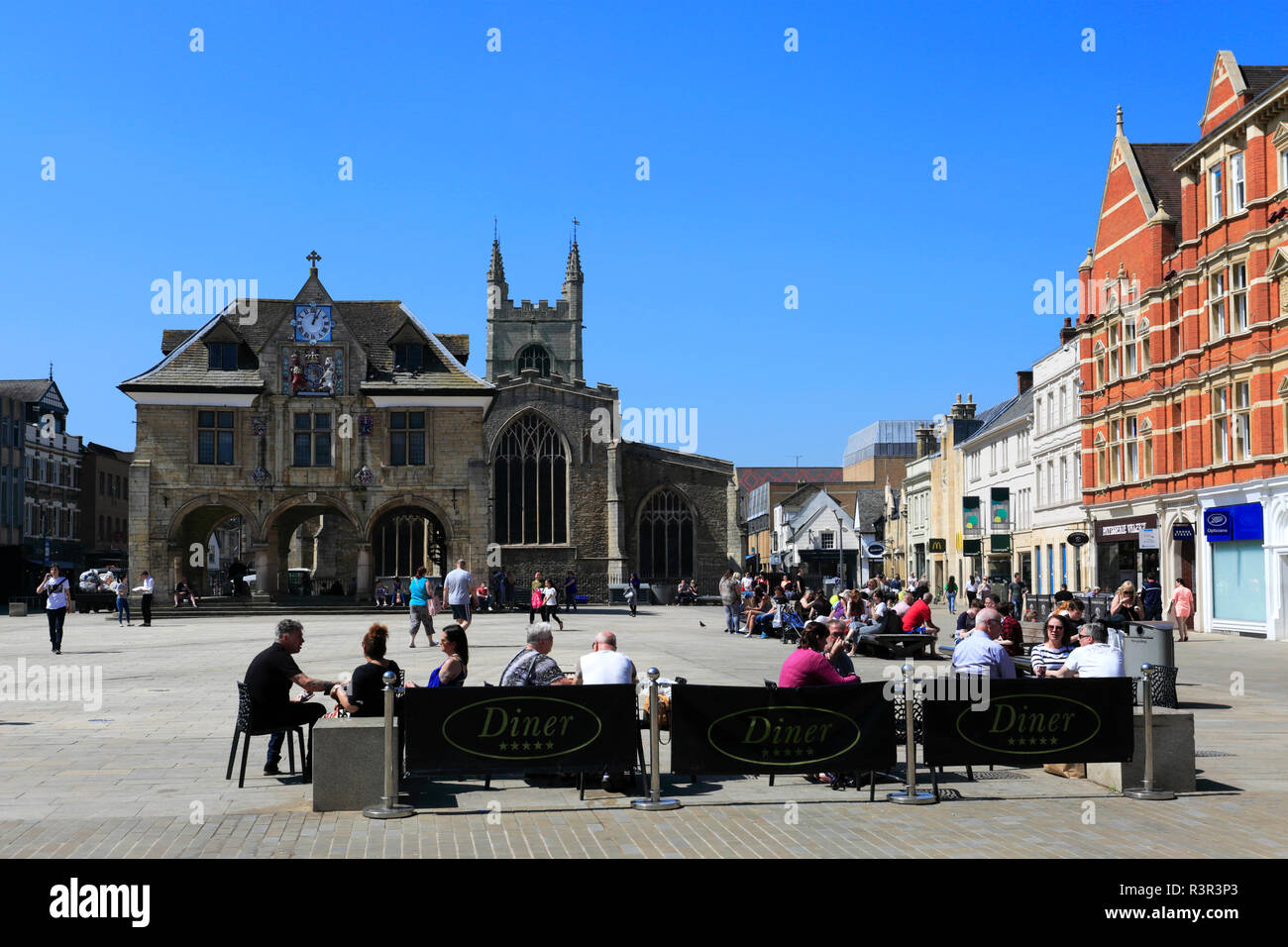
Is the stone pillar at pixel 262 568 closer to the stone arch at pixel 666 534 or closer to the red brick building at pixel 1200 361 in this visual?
the stone arch at pixel 666 534

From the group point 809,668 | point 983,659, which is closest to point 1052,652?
point 983,659

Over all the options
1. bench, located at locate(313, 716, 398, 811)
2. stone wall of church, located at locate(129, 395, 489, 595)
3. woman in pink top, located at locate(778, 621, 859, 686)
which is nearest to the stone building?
stone wall of church, located at locate(129, 395, 489, 595)

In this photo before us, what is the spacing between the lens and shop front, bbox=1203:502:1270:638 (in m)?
31.3

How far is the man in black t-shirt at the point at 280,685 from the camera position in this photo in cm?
1064

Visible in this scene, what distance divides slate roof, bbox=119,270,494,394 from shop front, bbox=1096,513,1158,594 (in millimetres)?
22983

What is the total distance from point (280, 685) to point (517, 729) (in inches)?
88.5

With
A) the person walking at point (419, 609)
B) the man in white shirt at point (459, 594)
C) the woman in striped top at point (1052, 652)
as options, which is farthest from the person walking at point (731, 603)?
the woman in striped top at point (1052, 652)

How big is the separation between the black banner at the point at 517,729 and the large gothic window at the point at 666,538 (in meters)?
60.1

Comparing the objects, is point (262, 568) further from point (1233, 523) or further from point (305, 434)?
point (1233, 523)

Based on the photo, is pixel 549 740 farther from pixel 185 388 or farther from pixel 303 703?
pixel 185 388
